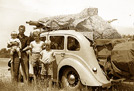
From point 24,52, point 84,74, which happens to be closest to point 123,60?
point 84,74

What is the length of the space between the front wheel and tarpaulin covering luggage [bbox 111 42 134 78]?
4.07 feet

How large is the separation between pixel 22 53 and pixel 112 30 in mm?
2985

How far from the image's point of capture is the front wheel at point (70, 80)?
6852 millimetres

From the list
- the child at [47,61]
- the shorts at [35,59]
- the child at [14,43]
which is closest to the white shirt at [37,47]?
the shorts at [35,59]

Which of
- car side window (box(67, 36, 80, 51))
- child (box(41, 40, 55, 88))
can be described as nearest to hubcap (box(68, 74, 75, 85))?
child (box(41, 40, 55, 88))

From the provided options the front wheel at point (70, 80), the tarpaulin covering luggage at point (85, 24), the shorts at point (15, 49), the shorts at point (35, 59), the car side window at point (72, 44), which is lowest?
the front wheel at point (70, 80)

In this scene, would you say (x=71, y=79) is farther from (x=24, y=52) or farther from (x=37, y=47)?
(x=24, y=52)

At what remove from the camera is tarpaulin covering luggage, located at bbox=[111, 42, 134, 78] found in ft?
19.1

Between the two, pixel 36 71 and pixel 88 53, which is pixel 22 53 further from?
pixel 88 53

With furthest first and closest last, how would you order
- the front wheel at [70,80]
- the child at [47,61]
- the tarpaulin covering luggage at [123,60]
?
the front wheel at [70,80] → the child at [47,61] → the tarpaulin covering luggage at [123,60]

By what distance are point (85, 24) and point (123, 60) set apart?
7.11ft

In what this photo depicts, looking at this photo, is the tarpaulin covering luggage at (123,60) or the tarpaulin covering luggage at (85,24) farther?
the tarpaulin covering luggage at (85,24)

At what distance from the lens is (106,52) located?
21.9 feet

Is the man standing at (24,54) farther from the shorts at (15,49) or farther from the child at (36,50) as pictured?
the child at (36,50)
